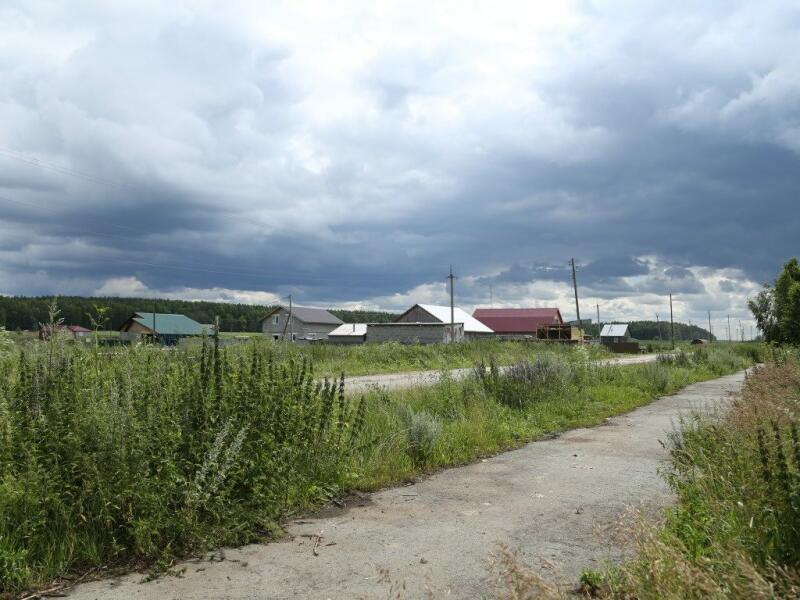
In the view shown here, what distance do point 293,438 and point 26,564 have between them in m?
2.47

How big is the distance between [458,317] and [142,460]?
7305cm

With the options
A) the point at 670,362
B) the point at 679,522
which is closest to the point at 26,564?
the point at 679,522

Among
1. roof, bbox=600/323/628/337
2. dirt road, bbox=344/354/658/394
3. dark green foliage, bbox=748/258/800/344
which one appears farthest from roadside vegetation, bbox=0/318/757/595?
roof, bbox=600/323/628/337

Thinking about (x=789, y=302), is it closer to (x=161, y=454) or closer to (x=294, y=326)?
(x=161, y=454)

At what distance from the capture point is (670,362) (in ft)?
98.0

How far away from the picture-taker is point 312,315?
9544cm

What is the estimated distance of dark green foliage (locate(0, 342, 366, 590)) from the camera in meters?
4.59

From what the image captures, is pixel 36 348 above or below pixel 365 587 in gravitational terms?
above

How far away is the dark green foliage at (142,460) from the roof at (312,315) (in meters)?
84.3

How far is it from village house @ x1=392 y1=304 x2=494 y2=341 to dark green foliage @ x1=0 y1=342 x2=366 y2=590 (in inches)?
2656

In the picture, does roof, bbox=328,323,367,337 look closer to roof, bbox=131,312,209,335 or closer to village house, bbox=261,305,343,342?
village house, bbox=261,305,343,342

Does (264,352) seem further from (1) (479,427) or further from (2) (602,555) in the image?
(2) (602,555)

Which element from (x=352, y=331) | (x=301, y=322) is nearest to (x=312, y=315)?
(x=301, y=322)

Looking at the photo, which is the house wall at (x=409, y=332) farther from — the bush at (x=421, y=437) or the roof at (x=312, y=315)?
the bush at (x=421, y=437)
